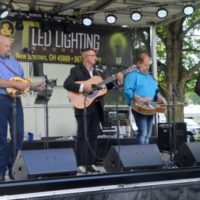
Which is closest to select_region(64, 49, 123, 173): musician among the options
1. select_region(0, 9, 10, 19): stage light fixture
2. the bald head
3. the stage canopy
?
the bald head

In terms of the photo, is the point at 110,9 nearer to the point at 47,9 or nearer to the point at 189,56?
the point at 47,9

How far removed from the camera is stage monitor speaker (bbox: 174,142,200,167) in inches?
175

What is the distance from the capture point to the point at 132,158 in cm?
436

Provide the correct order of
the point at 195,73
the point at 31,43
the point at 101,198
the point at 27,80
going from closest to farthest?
the point at 101,198
the point at 27,80
the point at 31,43
the point at 195,73

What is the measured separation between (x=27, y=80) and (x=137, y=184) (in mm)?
1975

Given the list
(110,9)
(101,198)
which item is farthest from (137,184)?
(110,9)

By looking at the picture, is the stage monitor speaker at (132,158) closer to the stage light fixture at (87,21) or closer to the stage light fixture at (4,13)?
the stage light fixture at (4,13)

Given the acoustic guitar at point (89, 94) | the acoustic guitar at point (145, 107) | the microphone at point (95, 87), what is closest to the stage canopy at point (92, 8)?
the acoustic guitar at point (145, 107)

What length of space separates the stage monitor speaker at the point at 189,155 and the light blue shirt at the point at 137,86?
5.89ft

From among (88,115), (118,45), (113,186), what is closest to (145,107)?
(88,115)

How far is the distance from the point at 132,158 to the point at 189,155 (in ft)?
1.89

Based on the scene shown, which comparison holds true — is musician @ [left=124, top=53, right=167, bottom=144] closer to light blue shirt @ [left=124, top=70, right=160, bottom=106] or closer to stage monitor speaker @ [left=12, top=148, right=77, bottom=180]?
light blue shirt @ [left=124, top=70, right=160, bottom=106]

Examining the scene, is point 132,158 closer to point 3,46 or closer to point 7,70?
point 7,70

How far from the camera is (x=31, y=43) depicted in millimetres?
8742
